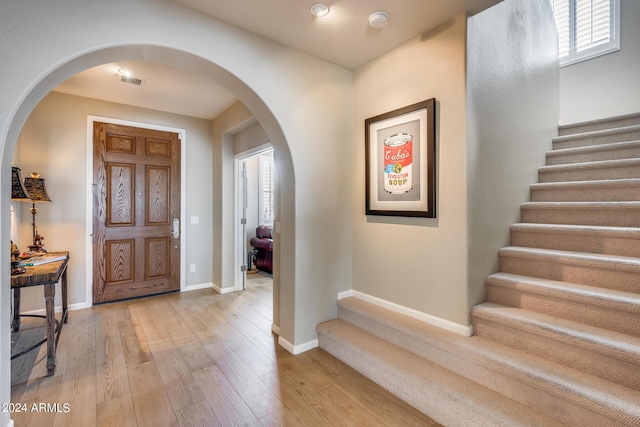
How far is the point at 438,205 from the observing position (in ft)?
7.34

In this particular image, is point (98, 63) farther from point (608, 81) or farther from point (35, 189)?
point (608, 81)

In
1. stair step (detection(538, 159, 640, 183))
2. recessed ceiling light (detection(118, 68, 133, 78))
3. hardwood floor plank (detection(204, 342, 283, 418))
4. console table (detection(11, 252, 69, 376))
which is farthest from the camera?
recessed ceiling light (detection(118, 68, 133, 78))

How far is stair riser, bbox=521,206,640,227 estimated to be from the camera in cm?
212

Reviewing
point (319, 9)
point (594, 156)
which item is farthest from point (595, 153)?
point (319, 9)

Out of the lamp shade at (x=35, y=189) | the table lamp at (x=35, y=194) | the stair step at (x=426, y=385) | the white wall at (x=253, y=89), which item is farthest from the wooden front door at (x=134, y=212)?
the stair step at (x=426, y=385)

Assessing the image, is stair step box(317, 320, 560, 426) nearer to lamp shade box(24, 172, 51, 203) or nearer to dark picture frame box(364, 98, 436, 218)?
dark picture frame box(364, 98, 436, 218)

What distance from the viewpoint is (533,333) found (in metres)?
1.78

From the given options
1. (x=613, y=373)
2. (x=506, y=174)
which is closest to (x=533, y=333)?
(x=613, y=373)

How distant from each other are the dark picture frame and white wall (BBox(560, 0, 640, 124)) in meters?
3.26

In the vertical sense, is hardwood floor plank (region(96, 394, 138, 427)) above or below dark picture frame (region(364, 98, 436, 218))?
below

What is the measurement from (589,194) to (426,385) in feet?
6.95

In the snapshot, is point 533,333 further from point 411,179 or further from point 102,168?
point 102,168

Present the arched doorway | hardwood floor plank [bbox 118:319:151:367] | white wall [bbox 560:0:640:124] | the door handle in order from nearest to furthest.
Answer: the arched doorway < hardwood floor plank [bbox 118:319:151:367] < white wall [bbox 560:0:640:124] < the door handle

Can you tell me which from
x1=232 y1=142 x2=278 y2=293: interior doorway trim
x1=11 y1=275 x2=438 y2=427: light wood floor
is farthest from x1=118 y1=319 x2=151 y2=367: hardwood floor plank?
x1=232 y1=142 x2=278 y2=293: interior doorway trim
